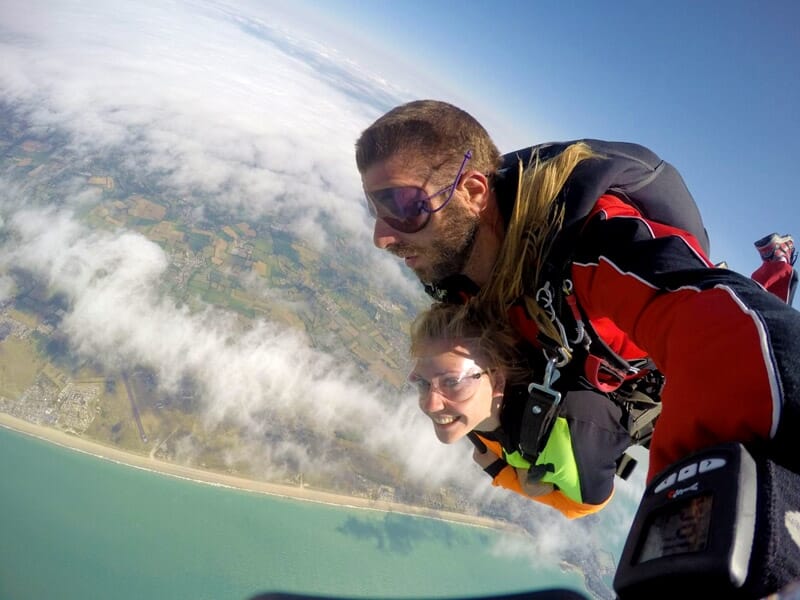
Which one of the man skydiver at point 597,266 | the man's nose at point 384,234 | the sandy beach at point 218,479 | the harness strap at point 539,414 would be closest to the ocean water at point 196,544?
the sandy beach at point 218,479

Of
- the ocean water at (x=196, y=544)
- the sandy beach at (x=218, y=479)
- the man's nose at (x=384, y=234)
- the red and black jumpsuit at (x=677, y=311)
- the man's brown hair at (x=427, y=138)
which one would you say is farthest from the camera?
the sandy beach at (x=218, y=479)

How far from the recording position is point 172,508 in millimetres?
16031

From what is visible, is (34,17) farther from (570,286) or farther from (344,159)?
(570,286)

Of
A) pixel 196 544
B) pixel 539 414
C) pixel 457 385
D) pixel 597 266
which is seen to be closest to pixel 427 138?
pixel 597 266

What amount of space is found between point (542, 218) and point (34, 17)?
105853mm

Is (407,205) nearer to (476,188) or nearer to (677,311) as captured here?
(476,188)

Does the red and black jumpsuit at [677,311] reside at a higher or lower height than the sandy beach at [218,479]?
higher

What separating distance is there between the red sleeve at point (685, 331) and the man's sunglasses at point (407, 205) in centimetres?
50

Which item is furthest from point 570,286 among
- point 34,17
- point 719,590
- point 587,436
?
point 34,17

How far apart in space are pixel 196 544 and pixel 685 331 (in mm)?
18738

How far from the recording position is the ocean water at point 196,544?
1260 centimetres

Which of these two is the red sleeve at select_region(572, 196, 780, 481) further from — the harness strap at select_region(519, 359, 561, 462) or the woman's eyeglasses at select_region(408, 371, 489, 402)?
the woman's eyeglasses at select_region(408, 371, 489, 402)

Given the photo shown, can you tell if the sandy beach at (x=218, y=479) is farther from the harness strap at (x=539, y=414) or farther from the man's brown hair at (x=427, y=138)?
the man's brown hair at (x=427, y=138)

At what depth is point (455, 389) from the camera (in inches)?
56.6
